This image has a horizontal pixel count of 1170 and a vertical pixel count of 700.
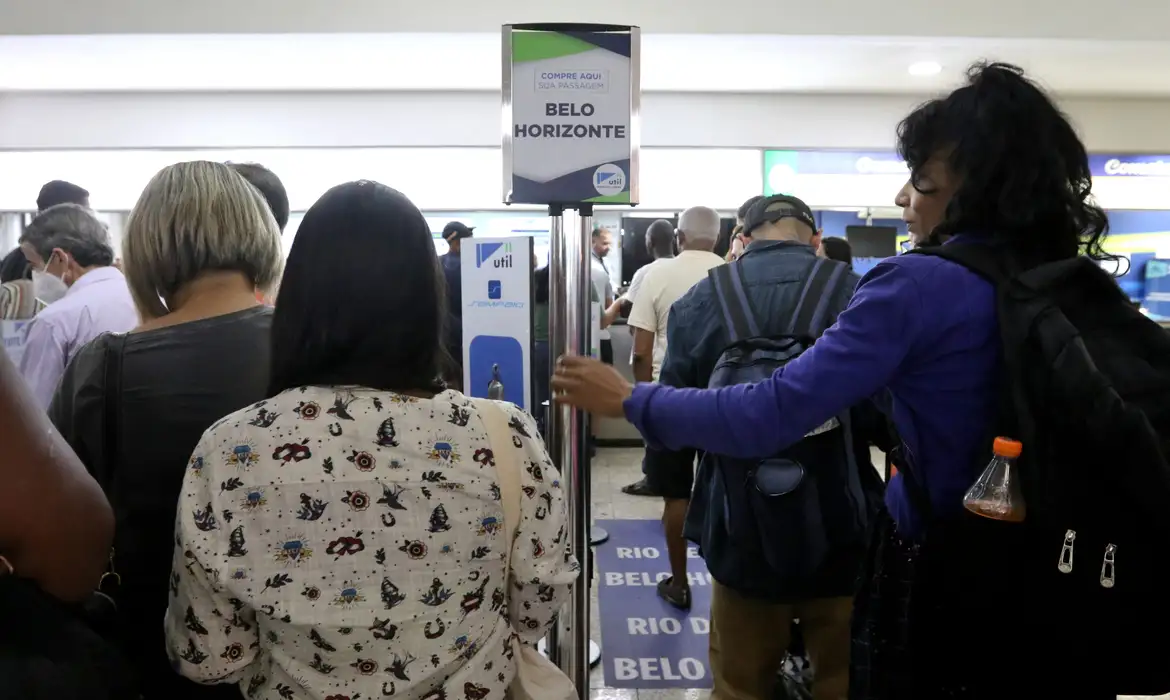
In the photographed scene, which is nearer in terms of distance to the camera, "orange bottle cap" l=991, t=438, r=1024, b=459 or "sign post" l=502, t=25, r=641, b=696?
"orange bottle cap" l=991, t=438, r=1024, b=459

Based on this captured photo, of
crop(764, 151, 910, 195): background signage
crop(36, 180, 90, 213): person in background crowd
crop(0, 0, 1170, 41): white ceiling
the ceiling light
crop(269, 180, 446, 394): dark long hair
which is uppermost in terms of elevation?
crop(0, 0, 1170, 41): white ceiling

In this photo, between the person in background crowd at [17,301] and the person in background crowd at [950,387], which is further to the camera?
the person in background crowd at [17,301]

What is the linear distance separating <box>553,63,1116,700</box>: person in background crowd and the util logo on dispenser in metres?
1.79

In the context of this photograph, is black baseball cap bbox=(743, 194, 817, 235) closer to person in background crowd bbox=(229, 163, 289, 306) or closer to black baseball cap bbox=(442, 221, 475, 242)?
person in background crowd bbox=(229, 163, 289, 306)

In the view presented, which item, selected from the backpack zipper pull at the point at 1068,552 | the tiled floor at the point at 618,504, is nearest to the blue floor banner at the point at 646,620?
the tiled floor at the point at 618,504

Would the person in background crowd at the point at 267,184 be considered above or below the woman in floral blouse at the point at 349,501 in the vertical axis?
above

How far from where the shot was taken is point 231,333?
1.26 m

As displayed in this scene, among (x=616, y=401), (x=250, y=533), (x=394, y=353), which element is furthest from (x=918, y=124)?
(x=250, y=533)

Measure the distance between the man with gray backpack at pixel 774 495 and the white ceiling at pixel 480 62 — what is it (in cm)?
260

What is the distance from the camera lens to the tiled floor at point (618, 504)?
8.38 ft

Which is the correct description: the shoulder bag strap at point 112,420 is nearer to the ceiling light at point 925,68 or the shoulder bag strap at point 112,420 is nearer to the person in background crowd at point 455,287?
the person in background crowd at point 455,287

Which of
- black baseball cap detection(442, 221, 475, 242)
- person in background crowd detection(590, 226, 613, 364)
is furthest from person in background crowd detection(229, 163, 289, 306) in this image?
person in background crowd detection(590, 226, 613, 364)

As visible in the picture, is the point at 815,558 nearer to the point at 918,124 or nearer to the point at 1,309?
the point at 918,124

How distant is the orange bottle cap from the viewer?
39.4 inches
